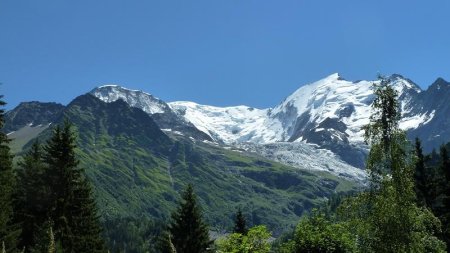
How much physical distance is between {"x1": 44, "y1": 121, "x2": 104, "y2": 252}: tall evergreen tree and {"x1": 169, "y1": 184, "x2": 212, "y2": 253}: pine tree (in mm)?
9955

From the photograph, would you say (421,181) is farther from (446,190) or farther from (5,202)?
(5,202)

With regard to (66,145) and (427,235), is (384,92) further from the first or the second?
(66,145)

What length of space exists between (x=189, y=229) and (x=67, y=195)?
14.9 meters

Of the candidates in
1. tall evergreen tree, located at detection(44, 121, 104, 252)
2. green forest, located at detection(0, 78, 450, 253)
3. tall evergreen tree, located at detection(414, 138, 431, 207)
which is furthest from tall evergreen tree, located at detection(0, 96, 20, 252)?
tall evergreen tree, located at detection(414, 138, 431, 207)

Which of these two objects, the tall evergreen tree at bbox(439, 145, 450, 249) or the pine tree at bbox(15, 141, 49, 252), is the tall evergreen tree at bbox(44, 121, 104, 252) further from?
the tall evergreen tree at bbox(439, 145, 450, 249)

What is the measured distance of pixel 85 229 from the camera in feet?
159

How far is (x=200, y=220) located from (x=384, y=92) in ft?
106

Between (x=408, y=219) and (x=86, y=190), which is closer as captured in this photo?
(x=408, y=219)

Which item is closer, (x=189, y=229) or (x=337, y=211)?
(x=337, y=211)

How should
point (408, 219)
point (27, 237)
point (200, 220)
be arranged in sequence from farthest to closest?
1. point (200, 220)
2. point (27, 237)
3. point (408, 219)

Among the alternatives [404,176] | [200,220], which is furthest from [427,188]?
[404,176]

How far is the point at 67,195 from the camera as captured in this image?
46000 mm

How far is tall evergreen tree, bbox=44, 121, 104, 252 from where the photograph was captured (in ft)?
147

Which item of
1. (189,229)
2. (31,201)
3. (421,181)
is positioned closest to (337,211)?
(421,181)
